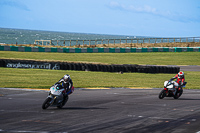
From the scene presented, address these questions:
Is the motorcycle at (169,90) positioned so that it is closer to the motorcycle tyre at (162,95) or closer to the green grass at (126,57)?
the motorcycle tyre at (162,95)

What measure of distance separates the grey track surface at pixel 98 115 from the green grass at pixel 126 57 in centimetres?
2581

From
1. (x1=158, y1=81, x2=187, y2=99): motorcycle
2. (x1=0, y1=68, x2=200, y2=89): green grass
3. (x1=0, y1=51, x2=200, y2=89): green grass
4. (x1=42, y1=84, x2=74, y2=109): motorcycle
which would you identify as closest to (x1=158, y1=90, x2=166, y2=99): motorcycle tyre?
(x1=158, y1=81, x2=187, y2=99): motorcycle

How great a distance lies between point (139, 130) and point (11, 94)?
9635 millimetres

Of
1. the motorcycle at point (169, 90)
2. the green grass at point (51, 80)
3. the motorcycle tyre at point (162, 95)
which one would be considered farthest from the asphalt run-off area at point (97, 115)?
the green grass at point (51, 80)

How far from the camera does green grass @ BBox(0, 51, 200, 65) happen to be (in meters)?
43.4

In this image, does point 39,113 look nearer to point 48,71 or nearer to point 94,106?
point 94,106

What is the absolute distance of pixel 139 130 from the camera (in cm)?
978

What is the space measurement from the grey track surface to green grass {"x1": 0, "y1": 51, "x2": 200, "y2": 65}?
2581 centimetres

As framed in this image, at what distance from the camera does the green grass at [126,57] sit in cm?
4338

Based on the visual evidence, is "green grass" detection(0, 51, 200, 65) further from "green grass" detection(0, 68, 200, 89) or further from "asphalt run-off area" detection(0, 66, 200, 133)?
"asphalt run-off area" detection(0, 66, 200, 133)

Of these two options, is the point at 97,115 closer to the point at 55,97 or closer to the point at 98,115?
the point at 98,115

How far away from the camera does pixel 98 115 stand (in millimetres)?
12125

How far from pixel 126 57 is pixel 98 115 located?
121ft

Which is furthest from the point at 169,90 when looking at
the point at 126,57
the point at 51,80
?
the point at 126,57
